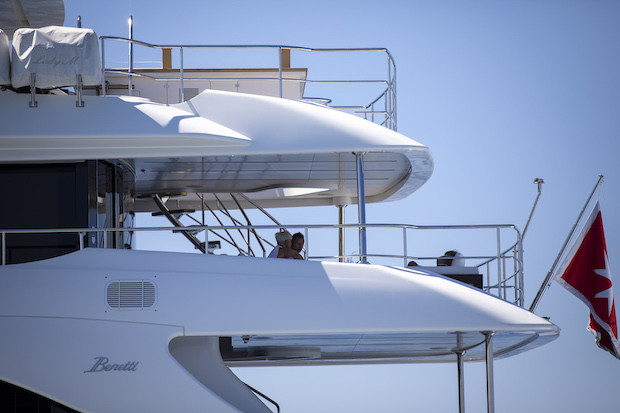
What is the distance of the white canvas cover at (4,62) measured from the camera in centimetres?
923

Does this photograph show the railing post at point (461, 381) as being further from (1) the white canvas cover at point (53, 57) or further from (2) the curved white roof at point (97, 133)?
(1) the white canvas cover at point (53, 57)

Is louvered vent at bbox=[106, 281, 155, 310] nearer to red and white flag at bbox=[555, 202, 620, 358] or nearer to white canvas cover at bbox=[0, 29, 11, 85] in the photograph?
white canvas cover at bbox=[0, 29, 11, 85]

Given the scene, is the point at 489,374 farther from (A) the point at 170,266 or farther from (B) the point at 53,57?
→ (B) the point at 53,57

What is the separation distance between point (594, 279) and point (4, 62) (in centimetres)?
702

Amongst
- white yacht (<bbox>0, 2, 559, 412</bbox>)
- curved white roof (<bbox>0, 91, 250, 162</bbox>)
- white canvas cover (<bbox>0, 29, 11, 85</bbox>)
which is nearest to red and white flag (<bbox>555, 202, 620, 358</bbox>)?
white yacht (<bbox>0, 2, 559, 412</bbox>)

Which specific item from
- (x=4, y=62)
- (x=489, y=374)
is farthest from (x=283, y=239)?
(x=4, y=62)

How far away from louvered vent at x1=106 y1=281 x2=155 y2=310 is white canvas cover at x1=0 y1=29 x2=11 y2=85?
2.46 m

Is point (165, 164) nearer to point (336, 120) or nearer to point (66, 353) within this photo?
point (336, 120)

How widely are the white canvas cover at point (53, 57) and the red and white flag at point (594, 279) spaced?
5897 mm

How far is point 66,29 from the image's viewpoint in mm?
9398

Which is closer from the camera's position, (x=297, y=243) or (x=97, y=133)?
(x=97, y=133)

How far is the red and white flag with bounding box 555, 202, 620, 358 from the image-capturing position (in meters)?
10.7

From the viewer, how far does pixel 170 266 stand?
8.68 metres

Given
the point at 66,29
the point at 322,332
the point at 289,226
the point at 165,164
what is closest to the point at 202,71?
the point at 165,164
